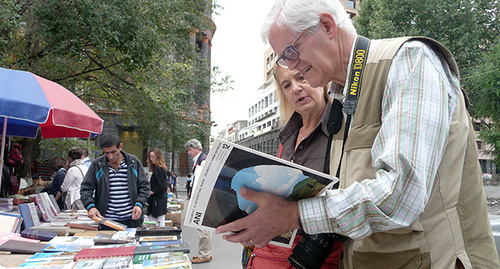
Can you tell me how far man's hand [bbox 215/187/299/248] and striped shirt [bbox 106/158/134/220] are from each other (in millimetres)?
3926

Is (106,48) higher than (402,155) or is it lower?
higher

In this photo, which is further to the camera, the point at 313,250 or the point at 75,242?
the point at 75,242

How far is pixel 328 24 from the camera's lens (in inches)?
45.3

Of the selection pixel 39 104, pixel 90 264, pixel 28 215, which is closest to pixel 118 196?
pixel 28 215

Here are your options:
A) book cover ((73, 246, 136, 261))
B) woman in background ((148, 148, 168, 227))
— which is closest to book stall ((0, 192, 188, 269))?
book cover ((73, 246, 136, 261))

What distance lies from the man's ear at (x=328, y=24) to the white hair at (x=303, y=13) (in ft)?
0.04

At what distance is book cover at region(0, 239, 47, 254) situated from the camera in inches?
104

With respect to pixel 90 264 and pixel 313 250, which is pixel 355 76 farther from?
pixel 90 264

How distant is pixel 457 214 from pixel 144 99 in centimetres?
1065

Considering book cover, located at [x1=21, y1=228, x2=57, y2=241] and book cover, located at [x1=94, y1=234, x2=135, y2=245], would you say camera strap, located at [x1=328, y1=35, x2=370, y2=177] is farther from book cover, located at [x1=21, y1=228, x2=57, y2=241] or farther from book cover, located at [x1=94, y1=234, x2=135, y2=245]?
book cover, located at [x1=21, y1=228, x2=57, y2=241]

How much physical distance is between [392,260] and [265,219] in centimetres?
38

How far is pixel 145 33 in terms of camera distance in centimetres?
830

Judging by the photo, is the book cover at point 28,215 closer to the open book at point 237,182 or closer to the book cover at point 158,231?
the book cover at point 158,231

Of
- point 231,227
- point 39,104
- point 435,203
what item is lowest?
point 231,227
